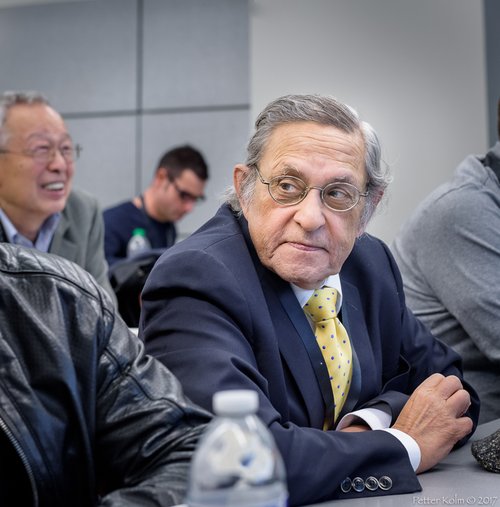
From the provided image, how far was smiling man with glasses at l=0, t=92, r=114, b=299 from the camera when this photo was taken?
2.73 metres

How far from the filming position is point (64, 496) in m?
1.00

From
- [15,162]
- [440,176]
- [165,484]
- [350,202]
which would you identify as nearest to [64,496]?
[165,484]

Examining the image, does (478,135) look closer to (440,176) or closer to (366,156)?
(440,176)

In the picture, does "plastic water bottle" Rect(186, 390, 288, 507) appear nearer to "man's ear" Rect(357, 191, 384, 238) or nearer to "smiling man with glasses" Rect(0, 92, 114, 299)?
"man's ear" Rect(357, 191, 384, 238)

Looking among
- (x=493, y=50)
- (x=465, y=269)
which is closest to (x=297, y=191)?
(x=465, y=269)

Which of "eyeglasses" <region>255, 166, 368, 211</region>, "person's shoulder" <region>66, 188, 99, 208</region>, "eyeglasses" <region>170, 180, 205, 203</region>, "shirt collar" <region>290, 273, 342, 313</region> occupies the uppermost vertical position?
"eyeglasses" <region>255, 166, 368, 211</region>

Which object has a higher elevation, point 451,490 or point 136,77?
point 136,77

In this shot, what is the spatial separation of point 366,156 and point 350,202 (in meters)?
0.10

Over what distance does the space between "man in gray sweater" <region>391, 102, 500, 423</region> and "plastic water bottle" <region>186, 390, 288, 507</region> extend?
4.30 ft

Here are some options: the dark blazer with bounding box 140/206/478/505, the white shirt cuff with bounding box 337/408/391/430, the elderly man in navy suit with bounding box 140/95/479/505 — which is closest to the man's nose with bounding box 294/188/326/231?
the elderly man in navy suit with bounding box 140/95/479/505

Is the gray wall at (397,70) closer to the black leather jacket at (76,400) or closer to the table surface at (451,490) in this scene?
the table surface at (451,490)

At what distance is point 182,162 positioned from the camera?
4.32 meters

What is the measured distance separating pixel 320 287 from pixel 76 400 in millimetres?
584

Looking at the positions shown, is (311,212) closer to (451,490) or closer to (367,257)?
(367,257)
